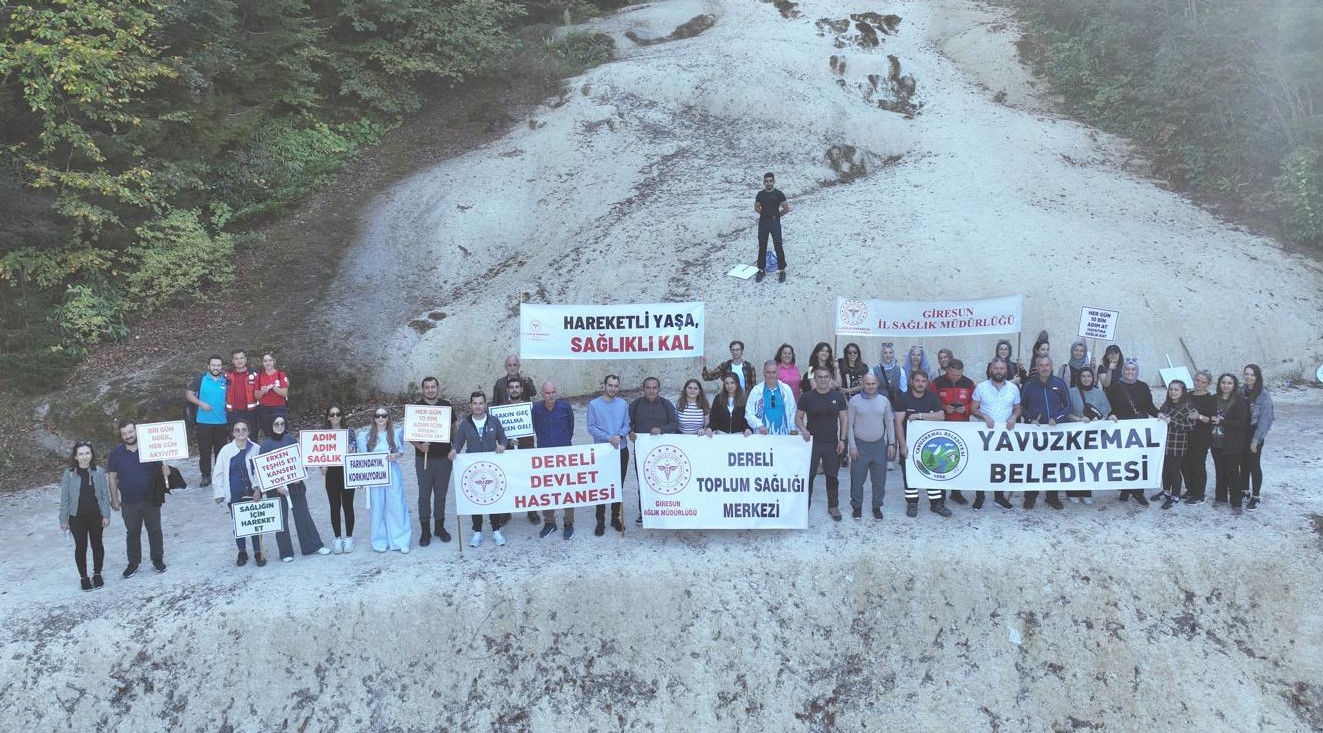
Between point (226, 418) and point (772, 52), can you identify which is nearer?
point (226, 418)

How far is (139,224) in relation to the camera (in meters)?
17.7

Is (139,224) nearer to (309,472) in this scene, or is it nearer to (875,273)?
(309,472)

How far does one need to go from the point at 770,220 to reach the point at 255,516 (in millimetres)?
10770

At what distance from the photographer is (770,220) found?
16406 millimetres

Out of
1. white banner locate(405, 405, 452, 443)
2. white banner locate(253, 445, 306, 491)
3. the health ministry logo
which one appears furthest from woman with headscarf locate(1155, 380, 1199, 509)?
white banner locate(253, 445, 306, 491)

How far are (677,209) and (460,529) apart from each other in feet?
38.5

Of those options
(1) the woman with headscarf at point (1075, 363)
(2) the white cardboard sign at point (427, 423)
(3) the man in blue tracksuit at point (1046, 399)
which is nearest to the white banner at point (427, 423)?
(2) the white cardboard sign at point (427, 423)

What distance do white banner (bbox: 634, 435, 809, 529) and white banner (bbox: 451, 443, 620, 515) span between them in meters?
0.50

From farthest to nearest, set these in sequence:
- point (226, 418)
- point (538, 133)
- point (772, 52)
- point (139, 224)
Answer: point (772, 52) → point (538, 133) → point (139, 224) → point (226, 418)

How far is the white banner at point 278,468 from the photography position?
9.44m

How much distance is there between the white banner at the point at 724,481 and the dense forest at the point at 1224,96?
15313 millimetres

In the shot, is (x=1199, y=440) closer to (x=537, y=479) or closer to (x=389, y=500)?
(x=537, y=479)

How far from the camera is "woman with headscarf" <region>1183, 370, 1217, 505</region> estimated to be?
9.94 metres

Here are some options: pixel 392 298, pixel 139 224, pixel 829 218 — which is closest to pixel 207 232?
pixel 139 224
